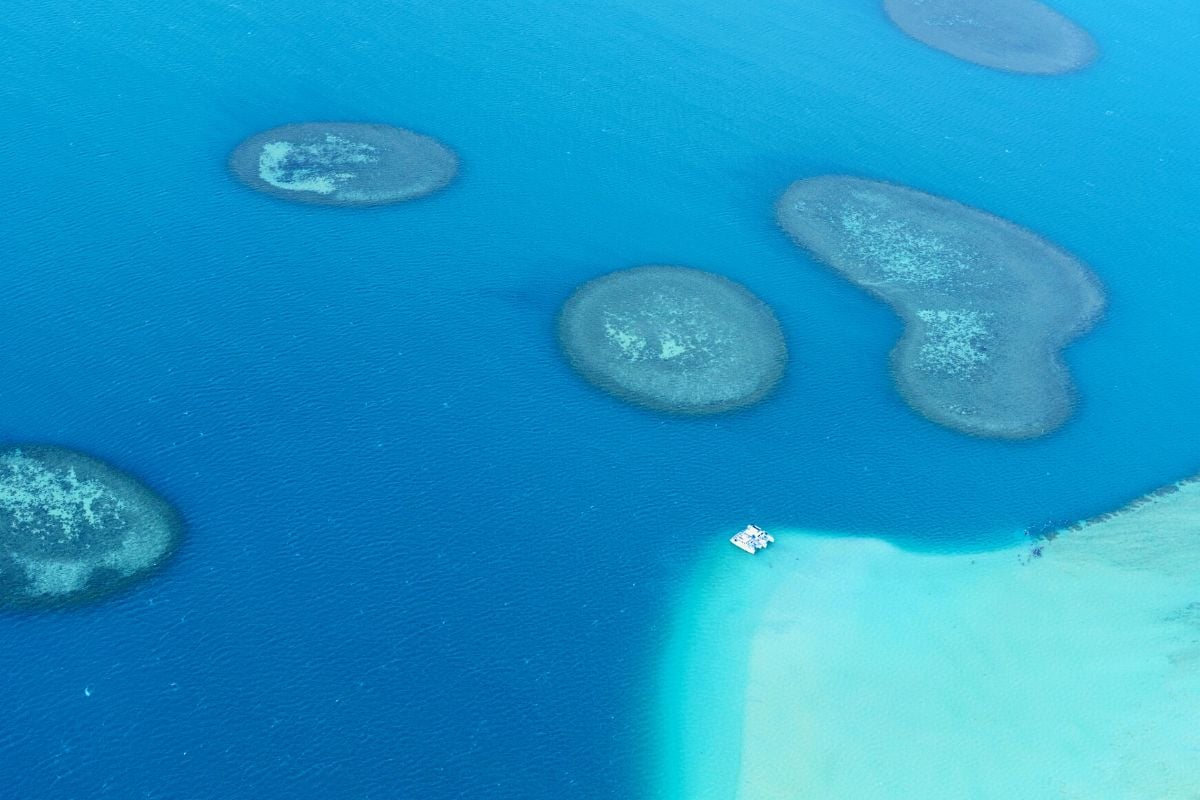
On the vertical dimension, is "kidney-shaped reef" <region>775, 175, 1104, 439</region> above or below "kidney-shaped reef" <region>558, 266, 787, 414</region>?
above

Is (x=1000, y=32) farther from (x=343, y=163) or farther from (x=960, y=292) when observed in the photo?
(x=343, y=163)

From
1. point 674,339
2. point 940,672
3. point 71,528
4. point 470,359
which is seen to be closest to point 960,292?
point 674,339

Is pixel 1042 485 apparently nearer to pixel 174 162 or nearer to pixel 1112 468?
pixel 1112 468

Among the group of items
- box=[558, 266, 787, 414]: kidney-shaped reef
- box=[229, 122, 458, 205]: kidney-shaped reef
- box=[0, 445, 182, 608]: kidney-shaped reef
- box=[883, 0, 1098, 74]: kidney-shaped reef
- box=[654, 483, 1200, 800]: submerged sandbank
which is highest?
box=[883, 0, 1098, 74]: kidney-shaped reef

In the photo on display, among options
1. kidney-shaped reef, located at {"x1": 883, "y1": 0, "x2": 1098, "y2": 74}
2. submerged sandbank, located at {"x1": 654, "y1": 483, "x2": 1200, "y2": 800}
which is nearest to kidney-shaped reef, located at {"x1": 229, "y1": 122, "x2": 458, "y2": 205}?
submerged sandbank, located at {"x1": 654, "y1": 483, "x2": 1200, "y2": 800}

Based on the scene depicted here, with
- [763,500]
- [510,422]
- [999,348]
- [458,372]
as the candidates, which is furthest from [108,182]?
[999,348]

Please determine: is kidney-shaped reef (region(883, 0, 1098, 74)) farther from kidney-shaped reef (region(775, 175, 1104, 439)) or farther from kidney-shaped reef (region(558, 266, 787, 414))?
kidney-shaped reef (region(558, 266, 787, 414))
